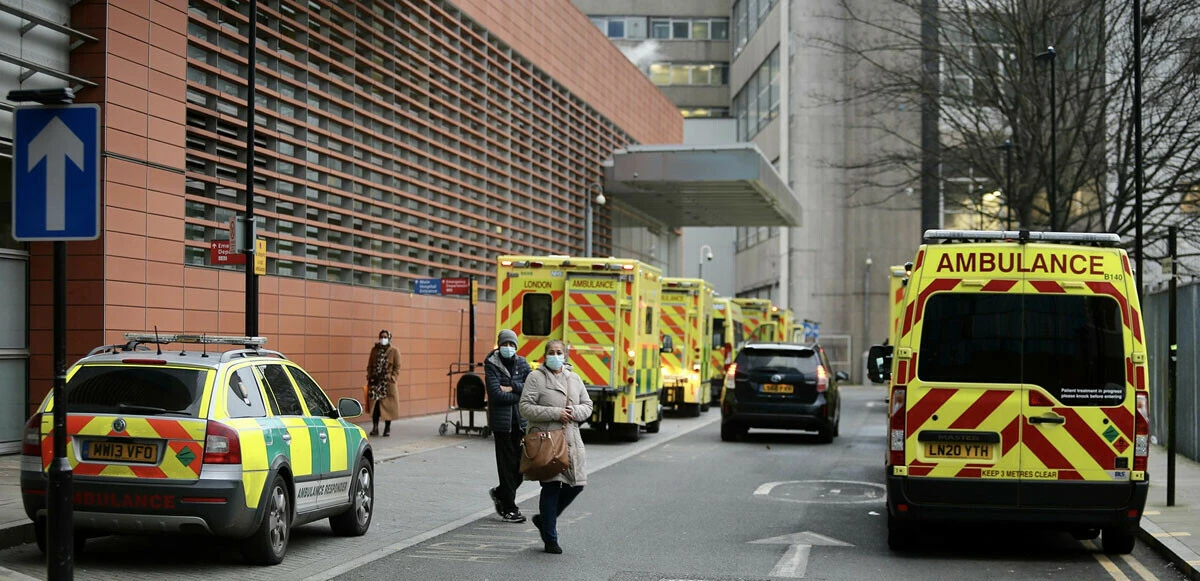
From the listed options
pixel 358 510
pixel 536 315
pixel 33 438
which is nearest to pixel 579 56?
pixel 536 315

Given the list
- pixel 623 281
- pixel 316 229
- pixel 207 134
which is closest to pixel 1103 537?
pixel 623 281

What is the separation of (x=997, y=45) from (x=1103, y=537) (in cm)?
2349

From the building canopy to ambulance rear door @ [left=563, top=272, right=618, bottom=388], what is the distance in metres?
17.6

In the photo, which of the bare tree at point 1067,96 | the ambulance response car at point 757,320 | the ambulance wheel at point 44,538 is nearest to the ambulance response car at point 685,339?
the bare tree at point 1067,96

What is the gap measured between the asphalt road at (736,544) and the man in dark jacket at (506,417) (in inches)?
10.4

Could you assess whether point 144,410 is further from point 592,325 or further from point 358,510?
point 592,325

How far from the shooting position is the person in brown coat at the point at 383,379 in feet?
71.7

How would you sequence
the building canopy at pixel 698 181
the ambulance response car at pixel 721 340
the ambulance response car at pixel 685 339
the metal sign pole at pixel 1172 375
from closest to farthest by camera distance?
the metal sign pole at pixel 1172 375, the ambulance response car at pixel 685 339, the ambulance response car at pixel 721 340, the building canopy at pixel 698 181

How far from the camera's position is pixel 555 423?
1103 cm

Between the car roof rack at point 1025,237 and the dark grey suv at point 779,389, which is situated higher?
the car roof rack at point 1025,237

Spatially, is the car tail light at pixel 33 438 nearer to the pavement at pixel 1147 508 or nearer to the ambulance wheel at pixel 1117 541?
the pavement at pixel 1147 508

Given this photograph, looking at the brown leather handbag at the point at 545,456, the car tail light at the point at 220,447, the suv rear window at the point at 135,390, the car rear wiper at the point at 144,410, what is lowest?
the brown leather handbag at the point at 545,456

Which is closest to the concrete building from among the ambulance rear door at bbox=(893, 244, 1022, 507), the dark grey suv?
the dark grey suv

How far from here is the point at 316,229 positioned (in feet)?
75.9
